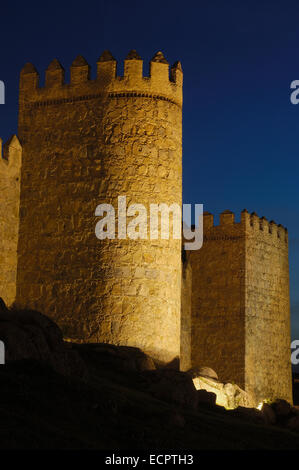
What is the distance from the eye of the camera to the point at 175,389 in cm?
1187

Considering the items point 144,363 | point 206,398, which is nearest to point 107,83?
point 144,363

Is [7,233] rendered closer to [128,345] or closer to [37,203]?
[37,203]

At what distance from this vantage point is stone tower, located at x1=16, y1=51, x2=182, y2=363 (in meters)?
14.9

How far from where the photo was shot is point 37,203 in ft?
52.2

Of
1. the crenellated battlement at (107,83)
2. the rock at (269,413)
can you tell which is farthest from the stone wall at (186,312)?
the crenellated battlement at (107,83)

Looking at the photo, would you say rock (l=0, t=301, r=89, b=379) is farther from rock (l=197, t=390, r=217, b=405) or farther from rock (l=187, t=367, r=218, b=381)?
rock (l=187, t=367, r=218, b=381)

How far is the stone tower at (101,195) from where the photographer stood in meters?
14.9

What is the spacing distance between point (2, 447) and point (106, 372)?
5394 millimetres

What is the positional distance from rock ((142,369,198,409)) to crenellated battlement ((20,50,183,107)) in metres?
6.05

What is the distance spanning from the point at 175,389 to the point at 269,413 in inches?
164

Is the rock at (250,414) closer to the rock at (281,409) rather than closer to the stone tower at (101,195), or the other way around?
the rock at (281,409)

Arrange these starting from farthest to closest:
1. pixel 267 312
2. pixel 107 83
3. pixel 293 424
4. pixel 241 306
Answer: pixel 267 312 < pixel 241 306 < pixel 107 83 < pixel 293 424

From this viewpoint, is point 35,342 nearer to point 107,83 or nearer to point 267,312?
point 107,83
